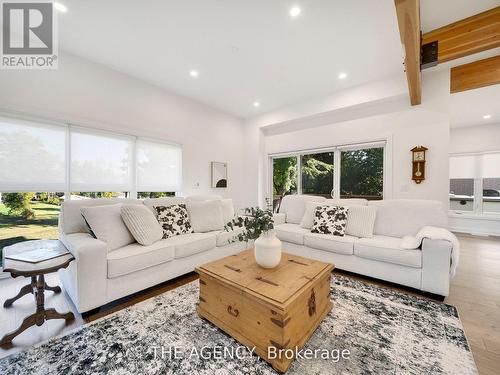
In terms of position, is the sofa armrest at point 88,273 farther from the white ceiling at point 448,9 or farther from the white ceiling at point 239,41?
the white ceiling at point 448,9

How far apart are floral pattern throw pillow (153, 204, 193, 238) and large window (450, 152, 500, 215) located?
22.6ft

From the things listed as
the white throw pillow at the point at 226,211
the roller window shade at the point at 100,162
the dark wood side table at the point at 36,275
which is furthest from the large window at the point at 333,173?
the dark wood side table at the point at 36,275

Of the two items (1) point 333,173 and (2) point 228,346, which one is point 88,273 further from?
(1) point 333,173

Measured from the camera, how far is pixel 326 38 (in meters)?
2.57

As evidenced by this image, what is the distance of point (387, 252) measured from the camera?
231 cm

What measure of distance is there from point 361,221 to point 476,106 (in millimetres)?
3795

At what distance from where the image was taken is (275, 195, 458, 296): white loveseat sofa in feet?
6.86

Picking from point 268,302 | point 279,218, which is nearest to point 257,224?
point 268,302

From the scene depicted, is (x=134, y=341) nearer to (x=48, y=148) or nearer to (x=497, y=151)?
(x=48, y=148)

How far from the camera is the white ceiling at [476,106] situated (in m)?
3.57

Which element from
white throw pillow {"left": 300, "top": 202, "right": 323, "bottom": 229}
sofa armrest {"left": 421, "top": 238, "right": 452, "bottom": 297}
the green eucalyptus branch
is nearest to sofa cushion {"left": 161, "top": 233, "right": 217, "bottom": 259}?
the green eucalyptus branch

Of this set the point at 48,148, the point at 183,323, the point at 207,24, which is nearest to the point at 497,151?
the point at 207,24

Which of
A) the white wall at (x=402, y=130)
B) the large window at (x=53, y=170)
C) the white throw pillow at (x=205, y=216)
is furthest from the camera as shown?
the white wall at (x=402, y=130)

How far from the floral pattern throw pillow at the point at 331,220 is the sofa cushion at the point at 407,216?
47 cm
